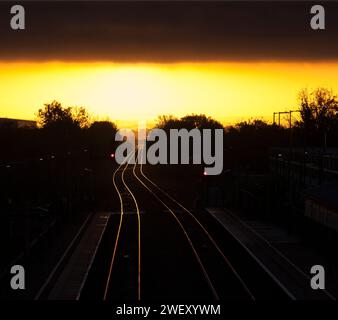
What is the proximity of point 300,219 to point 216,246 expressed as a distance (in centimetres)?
437

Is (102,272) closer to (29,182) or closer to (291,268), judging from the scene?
(291,268)

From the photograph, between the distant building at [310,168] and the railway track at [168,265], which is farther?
the distant building at [310,168]

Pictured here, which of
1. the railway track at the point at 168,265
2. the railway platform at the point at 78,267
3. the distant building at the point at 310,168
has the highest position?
the distant building at the point at 310,168

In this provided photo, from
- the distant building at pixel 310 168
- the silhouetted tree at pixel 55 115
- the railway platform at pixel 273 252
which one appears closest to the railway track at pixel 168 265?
the railway platform at pixel 273 252

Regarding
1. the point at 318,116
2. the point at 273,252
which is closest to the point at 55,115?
the point at 318,116

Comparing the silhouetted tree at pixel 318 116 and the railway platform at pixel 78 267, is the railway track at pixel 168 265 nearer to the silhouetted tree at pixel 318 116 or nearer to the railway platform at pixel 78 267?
the railway platform at pixel 78 267

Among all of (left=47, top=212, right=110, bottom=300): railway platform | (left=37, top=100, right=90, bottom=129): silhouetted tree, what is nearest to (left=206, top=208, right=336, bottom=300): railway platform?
(left=47, top=212, right=110, bottom=300): railway platform

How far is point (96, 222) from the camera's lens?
4719cm

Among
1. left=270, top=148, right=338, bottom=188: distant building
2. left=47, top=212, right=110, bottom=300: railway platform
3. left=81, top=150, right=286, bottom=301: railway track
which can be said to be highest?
left=270, top=148, right=338, bottom=188: distant building

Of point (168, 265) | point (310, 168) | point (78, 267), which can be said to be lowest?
point (168, 265)

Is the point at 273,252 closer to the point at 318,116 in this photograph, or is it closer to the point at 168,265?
the point at 168,265

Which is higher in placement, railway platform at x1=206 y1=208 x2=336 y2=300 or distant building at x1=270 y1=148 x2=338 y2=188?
distant building at x1=270 y1=148 x2=338 y2=188

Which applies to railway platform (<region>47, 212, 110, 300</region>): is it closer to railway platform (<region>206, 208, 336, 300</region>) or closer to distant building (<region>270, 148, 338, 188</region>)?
railway platform (<region>206, 208, 336, 300</region>)
